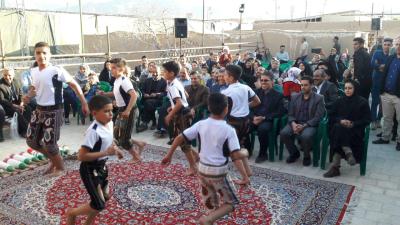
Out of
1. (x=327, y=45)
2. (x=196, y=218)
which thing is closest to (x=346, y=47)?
A: (x=327, y=45)

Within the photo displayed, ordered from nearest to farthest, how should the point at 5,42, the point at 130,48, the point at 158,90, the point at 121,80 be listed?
the point at 121,80 < the point at 158,90 < the point at 5,42 < the point at 130,48

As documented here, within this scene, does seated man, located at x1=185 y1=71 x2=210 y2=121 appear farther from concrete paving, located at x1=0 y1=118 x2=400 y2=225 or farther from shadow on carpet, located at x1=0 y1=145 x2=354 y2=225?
shadow on carpet, located at x1=0 y1=145 x2=354 y2=225

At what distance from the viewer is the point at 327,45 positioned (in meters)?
18.3

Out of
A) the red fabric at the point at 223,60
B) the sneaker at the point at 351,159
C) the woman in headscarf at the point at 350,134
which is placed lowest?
the sneaker at the point at 351,159

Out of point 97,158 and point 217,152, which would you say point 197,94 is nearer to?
point 217,152

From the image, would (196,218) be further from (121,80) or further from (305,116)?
(305,116)

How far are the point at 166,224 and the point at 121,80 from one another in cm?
202

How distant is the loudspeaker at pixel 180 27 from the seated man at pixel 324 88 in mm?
6130

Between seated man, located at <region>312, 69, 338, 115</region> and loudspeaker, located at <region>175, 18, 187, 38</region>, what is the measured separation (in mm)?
6130

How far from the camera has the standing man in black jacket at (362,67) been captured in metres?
7.88

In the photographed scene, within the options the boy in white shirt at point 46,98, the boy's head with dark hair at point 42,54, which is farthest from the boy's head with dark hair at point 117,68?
the boy's head with dark hair at point 42,54

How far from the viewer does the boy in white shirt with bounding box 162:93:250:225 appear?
3311 millimetres

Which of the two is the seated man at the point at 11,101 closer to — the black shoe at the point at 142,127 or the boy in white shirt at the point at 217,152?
the black shoe at the point at 142,127

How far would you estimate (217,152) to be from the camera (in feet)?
11.0
